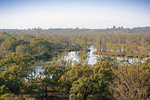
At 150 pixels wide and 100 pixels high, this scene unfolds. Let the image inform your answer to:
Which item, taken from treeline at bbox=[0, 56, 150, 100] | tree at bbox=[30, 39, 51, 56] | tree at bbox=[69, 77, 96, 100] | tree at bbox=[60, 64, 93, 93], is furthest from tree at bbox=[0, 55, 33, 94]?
tree at bbox=[30, 39, 51, 56]

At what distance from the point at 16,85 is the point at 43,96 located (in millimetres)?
4750

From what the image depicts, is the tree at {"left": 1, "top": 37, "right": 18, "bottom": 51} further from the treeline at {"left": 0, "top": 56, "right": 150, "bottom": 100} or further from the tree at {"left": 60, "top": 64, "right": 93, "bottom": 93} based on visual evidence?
the tree at {"left": 60, "top": 64, "right": 93, "bottom": 93}

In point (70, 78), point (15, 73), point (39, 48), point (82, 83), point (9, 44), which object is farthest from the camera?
point (9, 44)

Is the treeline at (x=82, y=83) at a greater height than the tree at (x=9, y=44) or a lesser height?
lesser

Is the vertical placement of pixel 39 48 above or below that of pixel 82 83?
below

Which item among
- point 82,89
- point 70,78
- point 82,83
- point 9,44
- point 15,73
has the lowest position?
point 82,89

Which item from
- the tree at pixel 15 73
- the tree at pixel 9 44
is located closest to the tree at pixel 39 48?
the tree at pixel 9 44

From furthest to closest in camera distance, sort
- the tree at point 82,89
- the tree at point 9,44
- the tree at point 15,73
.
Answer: the tree at point 9,44 → the tree at point 15,73 → the tree at point 82,89

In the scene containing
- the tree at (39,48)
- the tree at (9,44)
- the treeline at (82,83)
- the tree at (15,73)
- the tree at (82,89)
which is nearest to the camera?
the tree at (82,89)

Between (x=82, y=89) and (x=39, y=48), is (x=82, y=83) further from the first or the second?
(x=39, y=48)

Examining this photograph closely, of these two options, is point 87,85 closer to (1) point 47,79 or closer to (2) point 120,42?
(1) point 47,79

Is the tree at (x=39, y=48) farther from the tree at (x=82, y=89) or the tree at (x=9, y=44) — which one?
the tree at (x=82, y=89)

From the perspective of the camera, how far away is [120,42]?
104562 mm

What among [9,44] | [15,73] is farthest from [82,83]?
[9,44]
